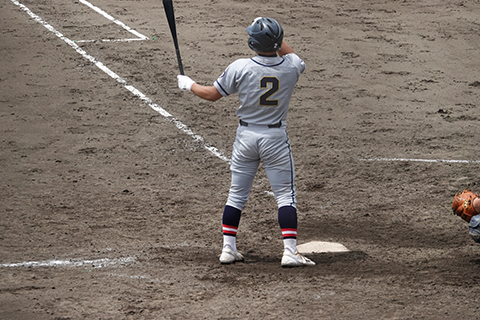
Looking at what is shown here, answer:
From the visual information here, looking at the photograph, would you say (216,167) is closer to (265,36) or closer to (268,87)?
(268,87)

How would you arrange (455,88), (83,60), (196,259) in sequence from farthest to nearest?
(83,60) < (455,88) < (196,259)

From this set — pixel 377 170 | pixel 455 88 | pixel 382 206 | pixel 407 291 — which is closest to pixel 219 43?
pixel 455 88

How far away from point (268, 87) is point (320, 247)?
5.27 feet

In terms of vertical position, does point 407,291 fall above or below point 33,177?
above

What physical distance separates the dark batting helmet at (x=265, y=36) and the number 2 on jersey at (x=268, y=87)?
0.79ft

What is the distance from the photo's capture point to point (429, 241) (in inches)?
219

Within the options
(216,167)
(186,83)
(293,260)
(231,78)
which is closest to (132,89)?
(216,167)

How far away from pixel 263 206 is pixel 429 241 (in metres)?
1.81

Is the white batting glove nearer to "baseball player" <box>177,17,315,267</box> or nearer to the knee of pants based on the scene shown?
"baseball player" <box>177,17,315,267</box>

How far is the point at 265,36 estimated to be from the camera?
15.3 feet

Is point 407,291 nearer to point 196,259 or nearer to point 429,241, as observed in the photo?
point 429,241

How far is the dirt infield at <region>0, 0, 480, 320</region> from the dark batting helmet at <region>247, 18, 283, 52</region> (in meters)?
1.81

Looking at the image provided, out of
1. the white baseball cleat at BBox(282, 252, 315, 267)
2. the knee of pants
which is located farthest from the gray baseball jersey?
the white baseball cleat at BBox(282, 252, 315, 267)

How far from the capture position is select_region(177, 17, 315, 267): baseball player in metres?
4.75
